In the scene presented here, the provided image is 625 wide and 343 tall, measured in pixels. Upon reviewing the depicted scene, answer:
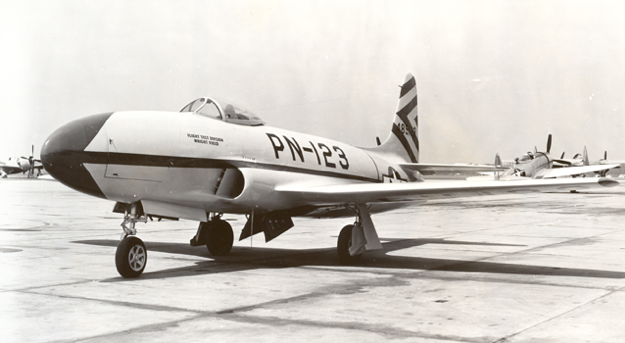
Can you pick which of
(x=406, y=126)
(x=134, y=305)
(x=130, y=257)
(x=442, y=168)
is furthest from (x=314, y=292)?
(x=406, y=126)

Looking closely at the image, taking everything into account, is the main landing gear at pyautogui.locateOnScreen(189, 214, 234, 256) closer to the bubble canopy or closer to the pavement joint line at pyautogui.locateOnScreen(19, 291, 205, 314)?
the bubble canopy

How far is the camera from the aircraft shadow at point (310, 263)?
9195mm

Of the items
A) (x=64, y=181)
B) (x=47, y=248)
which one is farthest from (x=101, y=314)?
(x=47, y=248)

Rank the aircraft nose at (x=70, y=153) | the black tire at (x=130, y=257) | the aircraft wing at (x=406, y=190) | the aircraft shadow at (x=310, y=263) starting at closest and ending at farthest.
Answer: the aircraft nose at (x=70, y=153)
the black tire at (x=130, y=257)
the aircraft shadow at (x=310, y=263)
the aircraft wing at (x=406, y=190)

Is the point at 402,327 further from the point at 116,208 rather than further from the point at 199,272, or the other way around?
the point at 116,208

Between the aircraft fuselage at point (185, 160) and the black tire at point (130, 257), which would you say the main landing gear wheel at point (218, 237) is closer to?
the aircraft fuselage at point (185, 160)

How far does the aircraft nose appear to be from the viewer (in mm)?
7812

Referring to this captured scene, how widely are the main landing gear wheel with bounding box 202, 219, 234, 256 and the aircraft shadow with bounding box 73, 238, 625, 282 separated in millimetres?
174

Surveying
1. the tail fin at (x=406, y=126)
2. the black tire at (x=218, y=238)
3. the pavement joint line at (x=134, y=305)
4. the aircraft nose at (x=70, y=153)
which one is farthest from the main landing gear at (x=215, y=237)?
the tail fin at (x=406, y=126)

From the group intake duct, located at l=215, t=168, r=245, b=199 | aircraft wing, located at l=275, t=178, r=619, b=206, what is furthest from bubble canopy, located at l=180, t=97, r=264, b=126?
aircraft wing, located at l=275, t=178, r=619, b=206

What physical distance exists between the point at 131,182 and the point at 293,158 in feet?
10.7

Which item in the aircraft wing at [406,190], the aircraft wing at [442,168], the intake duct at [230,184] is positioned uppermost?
the aircraft wing at [442,168]

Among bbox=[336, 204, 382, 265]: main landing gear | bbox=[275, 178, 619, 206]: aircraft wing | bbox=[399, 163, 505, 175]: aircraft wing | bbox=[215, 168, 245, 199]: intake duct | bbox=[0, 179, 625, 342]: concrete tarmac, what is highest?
bbox=[399, 163, 505, 175]: aircraft wing

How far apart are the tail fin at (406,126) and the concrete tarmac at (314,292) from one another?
2.47m
